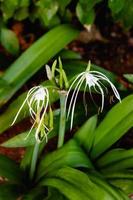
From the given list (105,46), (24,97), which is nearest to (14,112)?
(24,97)

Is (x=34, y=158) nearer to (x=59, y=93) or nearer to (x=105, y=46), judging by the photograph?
(x=59, y=93)

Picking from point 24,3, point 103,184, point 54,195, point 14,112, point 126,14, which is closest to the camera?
point 103,184

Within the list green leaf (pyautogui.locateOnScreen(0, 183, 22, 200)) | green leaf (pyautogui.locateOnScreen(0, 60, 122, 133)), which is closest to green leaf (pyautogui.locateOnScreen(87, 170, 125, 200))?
green leaf (pyautogui.locateOnScreen(0, 183, 22, 200))

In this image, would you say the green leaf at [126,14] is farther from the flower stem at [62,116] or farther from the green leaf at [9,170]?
the green leaf at [9,170]

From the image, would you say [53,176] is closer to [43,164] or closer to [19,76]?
[43,164]

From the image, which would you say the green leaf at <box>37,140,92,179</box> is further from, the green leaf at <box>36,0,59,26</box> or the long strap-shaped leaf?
the green leaf at <box>36,0,59,26</box>

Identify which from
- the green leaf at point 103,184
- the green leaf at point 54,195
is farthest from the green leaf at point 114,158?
the green leaf at point 54,195

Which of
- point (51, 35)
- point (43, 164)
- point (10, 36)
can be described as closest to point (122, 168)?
point (43, 164)
